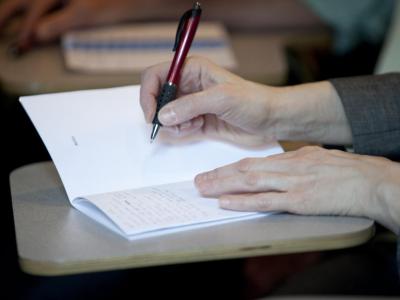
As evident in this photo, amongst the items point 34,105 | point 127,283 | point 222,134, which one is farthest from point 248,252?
point 127,283

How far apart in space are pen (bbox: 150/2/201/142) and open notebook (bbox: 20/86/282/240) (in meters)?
0.06

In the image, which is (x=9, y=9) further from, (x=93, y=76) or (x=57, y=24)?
(x=93, y=76)

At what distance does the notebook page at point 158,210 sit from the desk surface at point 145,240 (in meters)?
0.01

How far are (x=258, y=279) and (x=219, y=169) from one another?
4.06 ft

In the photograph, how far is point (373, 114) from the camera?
48.6 inches

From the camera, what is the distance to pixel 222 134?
124cm

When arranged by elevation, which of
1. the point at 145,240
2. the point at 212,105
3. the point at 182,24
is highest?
the point at 182,24

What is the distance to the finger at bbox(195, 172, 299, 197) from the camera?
3.48ft

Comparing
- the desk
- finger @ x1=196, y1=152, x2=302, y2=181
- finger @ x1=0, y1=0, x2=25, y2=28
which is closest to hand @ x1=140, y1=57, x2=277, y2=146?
finger @ x1=196, y1=152, x2=302, y2=181

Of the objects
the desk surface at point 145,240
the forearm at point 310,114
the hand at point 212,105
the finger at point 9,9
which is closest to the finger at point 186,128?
the hand at point 212,105

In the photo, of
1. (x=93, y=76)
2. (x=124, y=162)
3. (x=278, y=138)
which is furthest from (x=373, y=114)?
(x=93, y=76)

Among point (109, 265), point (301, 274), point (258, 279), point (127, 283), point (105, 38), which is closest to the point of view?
point (109, 265)

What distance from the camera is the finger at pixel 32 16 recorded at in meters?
1.90

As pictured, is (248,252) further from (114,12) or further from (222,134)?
(114,12)
